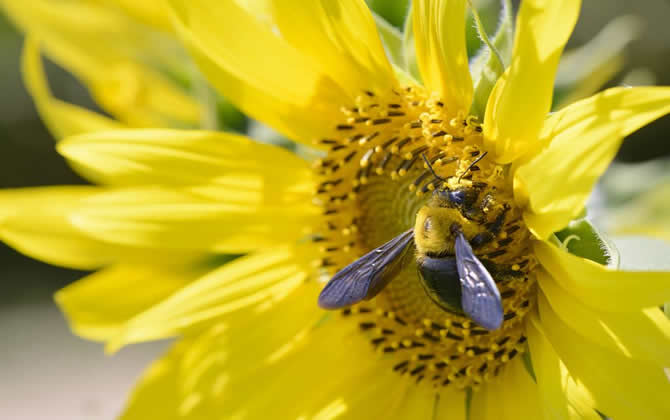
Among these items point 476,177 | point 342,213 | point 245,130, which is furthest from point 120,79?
point 476,177

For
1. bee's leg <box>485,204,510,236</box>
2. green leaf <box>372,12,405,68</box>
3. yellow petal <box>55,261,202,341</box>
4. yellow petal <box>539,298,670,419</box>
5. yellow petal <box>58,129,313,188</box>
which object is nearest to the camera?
yellow petal <box>539,298,670,419</box>

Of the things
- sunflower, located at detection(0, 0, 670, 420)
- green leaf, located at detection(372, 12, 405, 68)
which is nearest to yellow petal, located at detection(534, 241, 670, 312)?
sunflower, located at detection(0, 0, 670, 420)

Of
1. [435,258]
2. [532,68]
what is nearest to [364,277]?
[435,258]

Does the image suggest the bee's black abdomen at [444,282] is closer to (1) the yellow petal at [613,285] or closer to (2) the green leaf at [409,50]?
(1) the yellow petal at [613,285]

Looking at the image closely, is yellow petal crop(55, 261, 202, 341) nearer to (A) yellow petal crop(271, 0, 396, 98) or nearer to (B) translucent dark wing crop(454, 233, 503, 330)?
(A) yellow petal crop(271, 0, 396, 98)

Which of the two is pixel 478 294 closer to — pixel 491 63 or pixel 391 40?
pixel 491 63

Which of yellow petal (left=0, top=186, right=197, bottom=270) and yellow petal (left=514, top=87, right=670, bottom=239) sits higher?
yellow petal (left=0, top=186, right=197, bottom=270)

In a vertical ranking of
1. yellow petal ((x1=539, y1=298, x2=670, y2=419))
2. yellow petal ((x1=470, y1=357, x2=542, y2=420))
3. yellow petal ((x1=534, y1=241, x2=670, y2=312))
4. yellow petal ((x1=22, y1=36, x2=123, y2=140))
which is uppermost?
yellow petal ((x1=22, y1=36, x2=123, y2=140))
